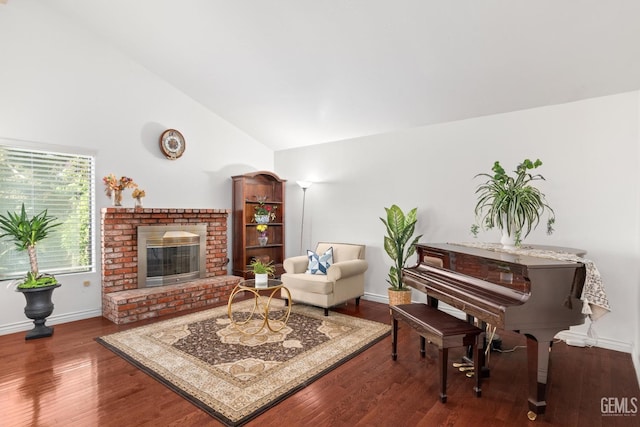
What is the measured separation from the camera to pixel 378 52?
10.7ft

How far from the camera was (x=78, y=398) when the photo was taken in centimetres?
227

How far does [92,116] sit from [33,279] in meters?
1.96

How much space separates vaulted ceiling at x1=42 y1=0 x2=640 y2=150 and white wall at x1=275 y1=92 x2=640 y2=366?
0.22m

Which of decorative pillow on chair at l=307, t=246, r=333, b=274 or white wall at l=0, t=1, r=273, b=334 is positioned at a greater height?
white wall at l=0, t=1, r=273, b=334

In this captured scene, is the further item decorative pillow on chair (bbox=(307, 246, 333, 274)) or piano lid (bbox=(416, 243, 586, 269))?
decorative pillow on chair (bbox=(307, 246, 333, 274))

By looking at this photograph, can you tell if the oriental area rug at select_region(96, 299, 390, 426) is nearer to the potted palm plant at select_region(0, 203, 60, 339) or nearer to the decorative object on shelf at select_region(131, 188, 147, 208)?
the potted palm plant at select_region(0, 203, 60, 339)

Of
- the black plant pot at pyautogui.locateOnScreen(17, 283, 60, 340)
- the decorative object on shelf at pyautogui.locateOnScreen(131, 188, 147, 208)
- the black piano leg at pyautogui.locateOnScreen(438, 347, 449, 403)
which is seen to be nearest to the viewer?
the black piano leg at pyautogui.locateOnScreen(438, 347, 449, 403)

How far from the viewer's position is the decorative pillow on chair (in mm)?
4422

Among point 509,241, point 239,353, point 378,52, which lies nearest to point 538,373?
point 509,241

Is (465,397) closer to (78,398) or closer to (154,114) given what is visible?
(78,398)

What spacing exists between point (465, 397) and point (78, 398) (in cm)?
260

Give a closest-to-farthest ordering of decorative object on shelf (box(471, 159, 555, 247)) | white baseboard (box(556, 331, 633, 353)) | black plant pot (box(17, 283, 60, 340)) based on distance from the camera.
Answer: decorative object on shelf (box(471, 159, 555, 247))
white baseboard (box(556, 331, 633, 353))
black plant pot (box(17, 283, 60, 340))

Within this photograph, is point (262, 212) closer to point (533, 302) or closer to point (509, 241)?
point (509, 241)

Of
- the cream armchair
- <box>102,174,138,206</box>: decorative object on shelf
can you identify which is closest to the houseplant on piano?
the cream armchair
